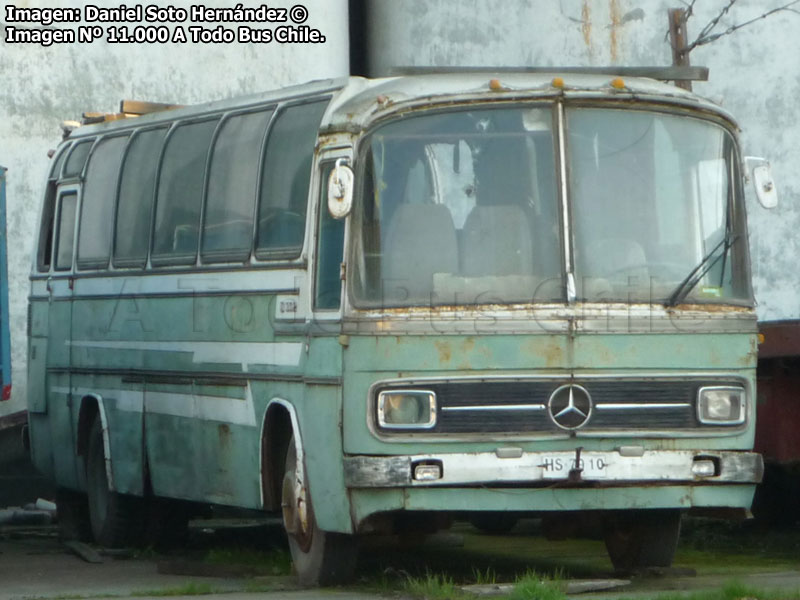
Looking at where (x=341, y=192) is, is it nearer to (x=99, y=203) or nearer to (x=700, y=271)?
(x=700, y=271)

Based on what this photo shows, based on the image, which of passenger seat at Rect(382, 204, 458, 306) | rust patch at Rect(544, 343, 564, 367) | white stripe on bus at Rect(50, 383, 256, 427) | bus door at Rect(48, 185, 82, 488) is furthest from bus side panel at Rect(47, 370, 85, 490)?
rust patch at Rect(544, 343, 564, 367)

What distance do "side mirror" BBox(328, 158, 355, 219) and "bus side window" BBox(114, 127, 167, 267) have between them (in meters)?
3.35

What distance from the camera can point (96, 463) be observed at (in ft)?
46.2

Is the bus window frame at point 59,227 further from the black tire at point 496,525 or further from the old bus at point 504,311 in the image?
the old bus at point 504,311

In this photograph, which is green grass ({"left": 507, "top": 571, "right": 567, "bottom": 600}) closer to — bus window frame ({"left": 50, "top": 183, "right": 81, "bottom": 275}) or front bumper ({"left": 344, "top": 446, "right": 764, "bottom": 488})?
front bumper ({"left": 344, "top": 446, "right": 764, "bottom": 488})

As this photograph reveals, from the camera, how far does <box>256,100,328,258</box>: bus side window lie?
10352 mm

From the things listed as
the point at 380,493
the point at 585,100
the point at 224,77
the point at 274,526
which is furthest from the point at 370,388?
the point at 224,77

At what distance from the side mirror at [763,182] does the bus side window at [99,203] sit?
512 centimetres

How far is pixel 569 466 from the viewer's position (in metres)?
9.46

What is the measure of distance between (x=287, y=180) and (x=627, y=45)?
512 inches

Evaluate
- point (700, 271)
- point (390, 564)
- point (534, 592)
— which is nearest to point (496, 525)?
point (390, 564)

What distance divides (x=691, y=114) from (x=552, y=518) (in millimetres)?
2324

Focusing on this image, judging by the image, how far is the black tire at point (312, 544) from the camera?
10086 mm

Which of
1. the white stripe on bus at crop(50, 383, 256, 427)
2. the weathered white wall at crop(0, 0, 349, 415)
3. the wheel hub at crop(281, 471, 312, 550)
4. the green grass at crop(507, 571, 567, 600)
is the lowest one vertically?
the green grass at crop(507, 571, 567, 600)
